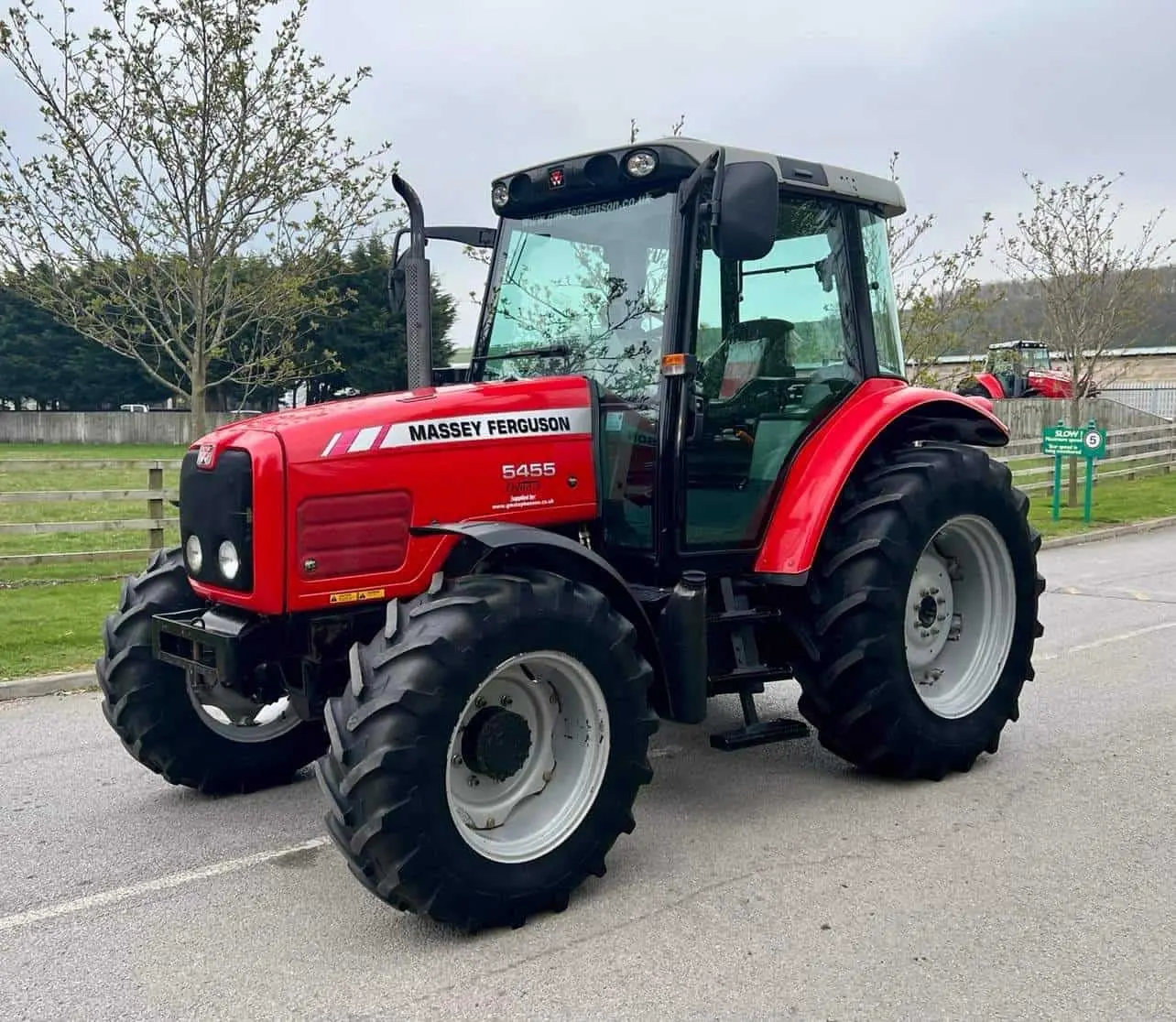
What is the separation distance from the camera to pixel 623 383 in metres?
4.66

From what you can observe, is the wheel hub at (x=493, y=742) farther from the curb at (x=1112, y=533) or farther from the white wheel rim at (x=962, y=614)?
the curb at (x=1112, y=533)

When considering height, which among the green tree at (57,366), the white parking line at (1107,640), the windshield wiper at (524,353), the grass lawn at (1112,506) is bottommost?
the white parking line at (1107,640)

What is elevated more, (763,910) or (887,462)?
(887,462)

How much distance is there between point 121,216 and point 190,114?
56.1 inches

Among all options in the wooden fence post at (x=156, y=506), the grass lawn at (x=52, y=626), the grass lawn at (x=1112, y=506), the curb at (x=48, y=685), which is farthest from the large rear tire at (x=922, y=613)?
the grass lawn at (x=1112, y=506)

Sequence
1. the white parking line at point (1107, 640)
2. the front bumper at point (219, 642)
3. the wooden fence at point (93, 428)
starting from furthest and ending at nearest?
1. the wooden fence at point (93, 428)
2. the white parking line at point (1107, 640)
3. the front bumper at point (219, 642)

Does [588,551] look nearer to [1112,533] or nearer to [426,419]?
[426,419]

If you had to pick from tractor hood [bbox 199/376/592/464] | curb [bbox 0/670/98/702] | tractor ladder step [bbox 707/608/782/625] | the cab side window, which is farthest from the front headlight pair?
curb [bbox 0/670/98/702]

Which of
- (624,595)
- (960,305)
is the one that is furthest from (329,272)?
(624,595)

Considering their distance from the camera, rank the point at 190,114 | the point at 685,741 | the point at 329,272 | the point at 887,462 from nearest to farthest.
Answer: the point at 887,462 → the point at 685,741 → the point at 190,114 → the point at 329,272

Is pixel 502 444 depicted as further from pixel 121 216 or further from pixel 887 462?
pixel 121 216

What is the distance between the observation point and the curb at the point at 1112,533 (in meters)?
14.7

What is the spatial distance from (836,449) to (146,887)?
3.19m

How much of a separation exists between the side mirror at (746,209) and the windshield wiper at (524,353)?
2.94 ft
